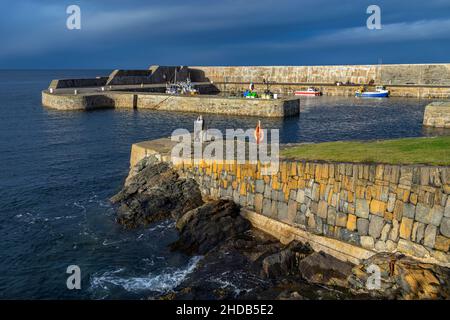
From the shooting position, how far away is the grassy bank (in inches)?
546

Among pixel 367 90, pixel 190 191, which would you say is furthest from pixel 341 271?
pixel 367 90

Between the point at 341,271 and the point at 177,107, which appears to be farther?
the point at 177,107

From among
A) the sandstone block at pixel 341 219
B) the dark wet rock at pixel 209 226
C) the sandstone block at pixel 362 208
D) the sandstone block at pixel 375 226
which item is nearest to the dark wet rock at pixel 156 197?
the dark wet rock at pixel 209 226

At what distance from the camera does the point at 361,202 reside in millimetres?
14367

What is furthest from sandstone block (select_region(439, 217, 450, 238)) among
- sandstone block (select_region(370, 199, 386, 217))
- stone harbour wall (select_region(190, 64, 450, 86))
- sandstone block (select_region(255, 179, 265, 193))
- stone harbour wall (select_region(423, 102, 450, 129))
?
stone harbour wall (select_region(190, 64, 450, 86))

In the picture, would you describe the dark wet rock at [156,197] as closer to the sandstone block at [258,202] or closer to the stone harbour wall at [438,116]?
the sandstone block at [258,202]

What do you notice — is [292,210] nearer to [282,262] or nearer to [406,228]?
[282,262]

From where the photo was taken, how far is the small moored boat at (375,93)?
78.1 meters

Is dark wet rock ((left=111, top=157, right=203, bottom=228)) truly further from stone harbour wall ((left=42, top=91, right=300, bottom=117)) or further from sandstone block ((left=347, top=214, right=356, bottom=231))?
stone harbour wall ((left=42, top=91, right=300, bottom=117))

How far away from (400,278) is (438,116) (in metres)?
37.1
